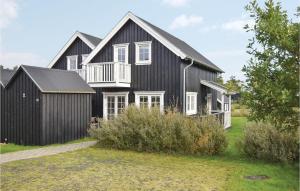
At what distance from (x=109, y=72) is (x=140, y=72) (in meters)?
1.98

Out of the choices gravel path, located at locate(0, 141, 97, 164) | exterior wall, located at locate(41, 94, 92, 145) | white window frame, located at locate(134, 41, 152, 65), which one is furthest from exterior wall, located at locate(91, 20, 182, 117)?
gravel path, located at locate(0, 141, 97, 164)

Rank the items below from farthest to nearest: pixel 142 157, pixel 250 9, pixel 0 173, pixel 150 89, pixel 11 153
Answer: pixel 150 89, pixel 11 153, pixel 142 157, pixel 0 173, pixel 250 9

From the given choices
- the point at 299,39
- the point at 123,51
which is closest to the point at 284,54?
the point at 299,39

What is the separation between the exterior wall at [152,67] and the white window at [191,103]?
1010 millimetres

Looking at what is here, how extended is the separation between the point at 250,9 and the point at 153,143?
631cm

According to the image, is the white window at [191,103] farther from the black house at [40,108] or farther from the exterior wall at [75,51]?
the exterior wall at [75,51]

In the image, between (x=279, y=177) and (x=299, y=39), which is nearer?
→ (x=299, y=39)

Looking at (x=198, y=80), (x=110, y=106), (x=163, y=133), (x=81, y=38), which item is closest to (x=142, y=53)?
(x=110, y=106)

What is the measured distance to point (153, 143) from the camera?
43.3 ft

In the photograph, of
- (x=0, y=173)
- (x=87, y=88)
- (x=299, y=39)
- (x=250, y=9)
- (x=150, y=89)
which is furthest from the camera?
(x=150, y=89)

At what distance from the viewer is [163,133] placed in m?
13.0

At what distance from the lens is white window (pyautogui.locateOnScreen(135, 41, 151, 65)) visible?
A: 20922 mm

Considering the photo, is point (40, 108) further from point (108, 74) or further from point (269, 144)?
point (269, 144)

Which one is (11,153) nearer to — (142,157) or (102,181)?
(142,157)
